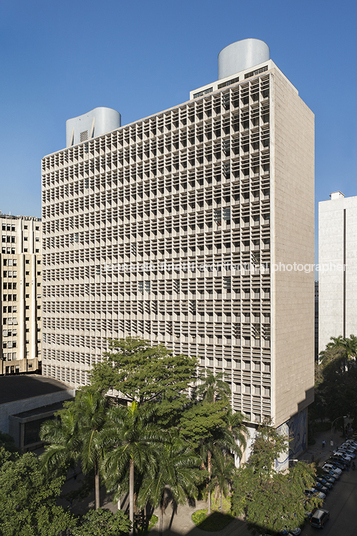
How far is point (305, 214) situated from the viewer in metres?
54.9

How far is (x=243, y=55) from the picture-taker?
176 feet

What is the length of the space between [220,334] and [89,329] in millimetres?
25671

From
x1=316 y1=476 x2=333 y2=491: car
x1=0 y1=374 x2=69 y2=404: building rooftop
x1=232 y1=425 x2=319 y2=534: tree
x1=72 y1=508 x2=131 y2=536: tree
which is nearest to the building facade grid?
x1=0 y1=374 x2=69 y2=404: building rooftop

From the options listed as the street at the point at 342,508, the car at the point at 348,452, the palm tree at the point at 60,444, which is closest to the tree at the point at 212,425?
the palm tree at the point at 60,444

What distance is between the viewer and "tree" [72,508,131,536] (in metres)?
28.0

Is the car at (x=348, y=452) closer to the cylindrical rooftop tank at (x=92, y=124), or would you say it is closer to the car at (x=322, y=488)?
the car at (x=322, y=488)

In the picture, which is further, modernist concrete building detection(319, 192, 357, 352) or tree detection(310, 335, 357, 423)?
modernist concrete building detection(319, 192, 357, 352)

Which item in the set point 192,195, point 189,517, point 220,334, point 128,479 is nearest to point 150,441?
point 128,479

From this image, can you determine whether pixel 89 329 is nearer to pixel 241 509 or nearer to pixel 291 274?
Result: pixel 291 274

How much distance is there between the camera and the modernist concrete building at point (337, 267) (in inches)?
4107

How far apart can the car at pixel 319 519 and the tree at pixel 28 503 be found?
25.6 meters

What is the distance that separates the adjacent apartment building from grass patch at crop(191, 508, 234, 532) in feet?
208

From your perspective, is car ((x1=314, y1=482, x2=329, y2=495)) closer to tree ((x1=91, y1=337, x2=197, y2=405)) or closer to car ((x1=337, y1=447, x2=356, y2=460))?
car ((x1=337, y1=447, x2=356, y2=460))

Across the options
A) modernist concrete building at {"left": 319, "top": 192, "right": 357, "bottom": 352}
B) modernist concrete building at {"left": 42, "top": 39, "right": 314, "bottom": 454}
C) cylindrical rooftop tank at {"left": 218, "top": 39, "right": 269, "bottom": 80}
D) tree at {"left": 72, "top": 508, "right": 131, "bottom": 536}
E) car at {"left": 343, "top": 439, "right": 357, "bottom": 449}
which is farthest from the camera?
modernist concrete building at {"left": 319, "top": 192, "right": 357, "bottom": 352}
